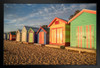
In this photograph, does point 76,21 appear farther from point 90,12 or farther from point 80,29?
point 90,12

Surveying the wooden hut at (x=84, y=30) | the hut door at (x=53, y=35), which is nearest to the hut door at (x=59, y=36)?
the hut door at (x=53, y=35)

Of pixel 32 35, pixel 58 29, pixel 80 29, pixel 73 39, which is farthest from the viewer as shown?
pixel 32 35

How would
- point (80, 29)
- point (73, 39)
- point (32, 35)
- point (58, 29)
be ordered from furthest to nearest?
point (32, 35) → point (58, 29) → point (73, 39) → point (80, 29)

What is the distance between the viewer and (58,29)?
12.8m

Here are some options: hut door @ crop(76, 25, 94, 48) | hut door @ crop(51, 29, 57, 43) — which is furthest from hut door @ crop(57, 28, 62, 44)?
hut door @ crop(76, 25, 94, 48)

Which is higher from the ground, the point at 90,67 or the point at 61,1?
the point at 61,1

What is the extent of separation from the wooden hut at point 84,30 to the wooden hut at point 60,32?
1081mm

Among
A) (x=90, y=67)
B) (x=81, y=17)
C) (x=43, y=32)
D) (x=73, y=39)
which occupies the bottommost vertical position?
(x=90, y=67)

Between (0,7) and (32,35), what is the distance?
1691 centimetres

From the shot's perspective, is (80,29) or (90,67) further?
(80,29)

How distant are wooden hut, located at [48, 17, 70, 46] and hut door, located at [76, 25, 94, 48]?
6.58ft

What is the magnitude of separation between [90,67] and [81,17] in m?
7.36

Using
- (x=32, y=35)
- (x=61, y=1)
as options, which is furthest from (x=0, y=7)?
(x=32, y=35)

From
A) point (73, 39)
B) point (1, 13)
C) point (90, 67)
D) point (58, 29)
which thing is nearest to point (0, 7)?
point (1, 13)
